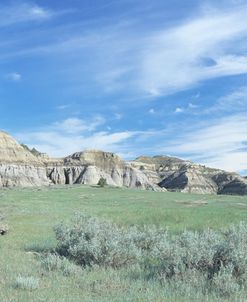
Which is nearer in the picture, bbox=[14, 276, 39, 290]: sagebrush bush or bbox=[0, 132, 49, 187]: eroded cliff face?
bbox=[14, 276, 39, 290]: sagebrush bush

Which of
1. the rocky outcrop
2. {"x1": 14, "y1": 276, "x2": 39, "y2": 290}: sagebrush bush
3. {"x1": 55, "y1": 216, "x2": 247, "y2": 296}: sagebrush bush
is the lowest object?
{"x1": 14, "y1": 276, "x2": 39, "y2": 290}: sagebrush bush

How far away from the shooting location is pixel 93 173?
4473 inches

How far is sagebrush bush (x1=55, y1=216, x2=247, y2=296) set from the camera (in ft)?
37.2

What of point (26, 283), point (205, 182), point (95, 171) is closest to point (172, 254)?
point (26, 283)

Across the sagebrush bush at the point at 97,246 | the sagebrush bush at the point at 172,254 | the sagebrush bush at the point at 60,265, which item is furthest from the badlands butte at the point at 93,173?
the sagebrush bush at the point at 60,265

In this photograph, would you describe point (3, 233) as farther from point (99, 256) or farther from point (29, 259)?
point (99, 256)

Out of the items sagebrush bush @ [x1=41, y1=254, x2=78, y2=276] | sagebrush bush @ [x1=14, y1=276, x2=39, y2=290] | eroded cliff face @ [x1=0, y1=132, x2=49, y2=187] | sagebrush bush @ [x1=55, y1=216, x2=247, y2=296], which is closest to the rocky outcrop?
eroded cliff face @ [x1=0, y1=132, x2=49, y2=187]

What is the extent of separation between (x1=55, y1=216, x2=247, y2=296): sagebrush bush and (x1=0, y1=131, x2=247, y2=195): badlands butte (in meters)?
79.1

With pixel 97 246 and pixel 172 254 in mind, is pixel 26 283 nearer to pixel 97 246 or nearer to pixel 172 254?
pixel 172 254

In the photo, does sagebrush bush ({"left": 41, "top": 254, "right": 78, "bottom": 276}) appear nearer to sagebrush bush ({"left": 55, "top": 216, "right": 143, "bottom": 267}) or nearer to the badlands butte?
sagebrush bush ({"left": 55, "top": 216, "right": 143, "bottom": 267})

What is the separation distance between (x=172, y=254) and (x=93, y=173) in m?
101

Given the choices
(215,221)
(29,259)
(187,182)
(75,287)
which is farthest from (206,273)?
(187,182)

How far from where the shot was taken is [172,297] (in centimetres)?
1000

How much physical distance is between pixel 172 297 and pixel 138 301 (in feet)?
2.53
